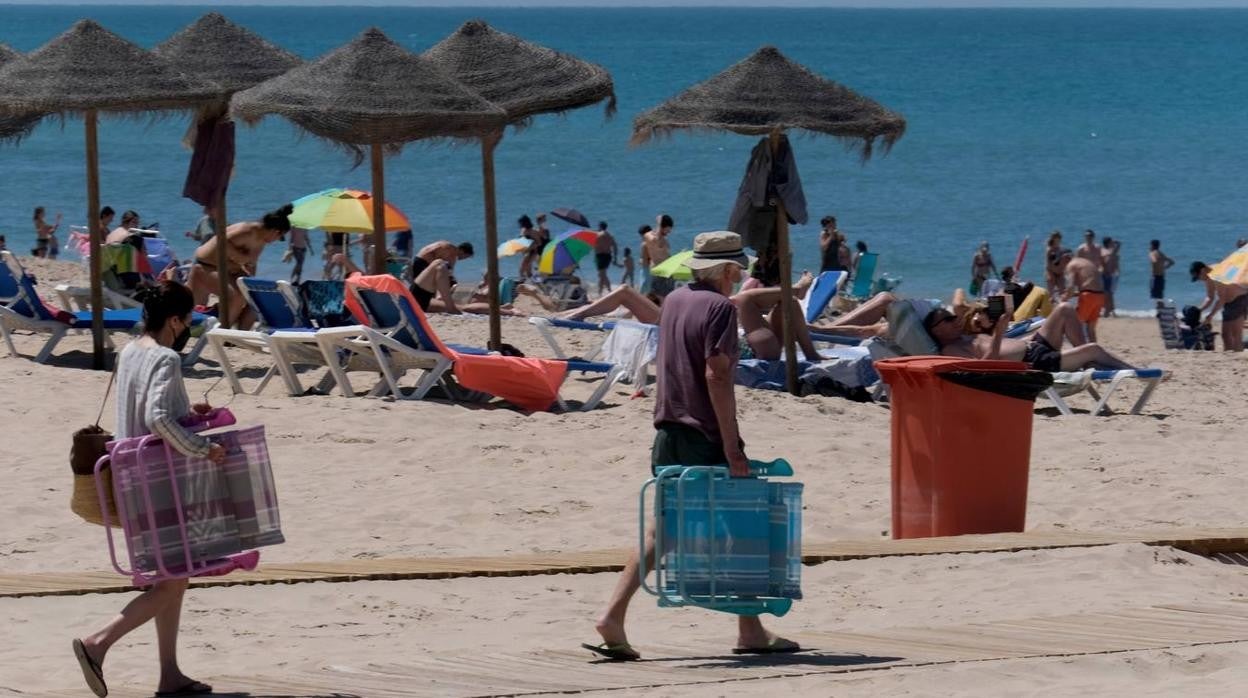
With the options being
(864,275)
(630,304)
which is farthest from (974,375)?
(864,275)

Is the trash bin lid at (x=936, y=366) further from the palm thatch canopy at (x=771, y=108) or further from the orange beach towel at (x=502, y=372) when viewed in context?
the palm thatch canopy at (x=771, y=108)

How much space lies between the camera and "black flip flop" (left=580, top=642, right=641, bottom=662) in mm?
5410

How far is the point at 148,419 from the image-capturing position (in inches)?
190

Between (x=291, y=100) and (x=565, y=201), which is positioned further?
(x=565, y=201)

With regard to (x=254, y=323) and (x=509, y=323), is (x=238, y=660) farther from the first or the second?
(x=509, y=323)

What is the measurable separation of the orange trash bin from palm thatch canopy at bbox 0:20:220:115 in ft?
19.4

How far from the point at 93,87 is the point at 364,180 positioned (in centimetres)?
3331

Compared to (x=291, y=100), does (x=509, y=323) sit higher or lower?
lower

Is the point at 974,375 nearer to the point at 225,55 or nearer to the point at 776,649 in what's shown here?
the point at 776,649

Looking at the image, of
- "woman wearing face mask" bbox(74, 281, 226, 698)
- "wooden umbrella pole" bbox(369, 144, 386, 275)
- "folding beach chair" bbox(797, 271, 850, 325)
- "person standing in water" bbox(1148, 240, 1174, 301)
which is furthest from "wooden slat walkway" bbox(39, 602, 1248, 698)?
"person standing in water" bbox(1148, 240, 1174, 301)

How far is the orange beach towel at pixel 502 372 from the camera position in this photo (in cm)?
1070

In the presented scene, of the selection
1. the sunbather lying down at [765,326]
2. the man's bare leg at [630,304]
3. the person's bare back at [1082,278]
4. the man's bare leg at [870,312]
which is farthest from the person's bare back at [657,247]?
the sunbather lying down at [765,326]

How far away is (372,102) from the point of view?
38.5 ft

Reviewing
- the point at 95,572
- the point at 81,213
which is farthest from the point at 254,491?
the point at 81,213
